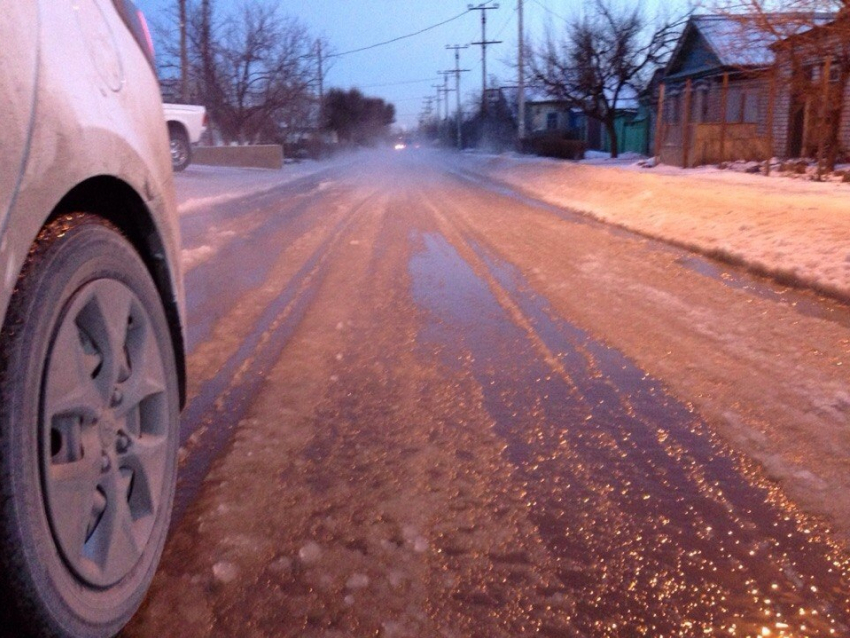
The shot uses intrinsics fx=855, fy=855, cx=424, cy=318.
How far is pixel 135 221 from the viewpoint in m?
2.85

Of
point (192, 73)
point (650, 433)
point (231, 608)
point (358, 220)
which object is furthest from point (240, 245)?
point (192, 73)

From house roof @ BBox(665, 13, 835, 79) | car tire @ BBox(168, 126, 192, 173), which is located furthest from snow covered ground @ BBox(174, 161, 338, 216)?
house roof @ BBox(665, 13, 835, 79)

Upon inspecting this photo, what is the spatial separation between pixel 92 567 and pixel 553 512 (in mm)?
1894

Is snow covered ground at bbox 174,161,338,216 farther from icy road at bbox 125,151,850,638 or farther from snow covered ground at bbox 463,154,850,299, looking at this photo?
icy road at bbox 125,151,850,638

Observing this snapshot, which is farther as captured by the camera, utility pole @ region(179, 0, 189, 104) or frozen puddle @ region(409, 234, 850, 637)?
utility pole @ region(179, 0, 189, 104)

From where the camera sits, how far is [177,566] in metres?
3.06

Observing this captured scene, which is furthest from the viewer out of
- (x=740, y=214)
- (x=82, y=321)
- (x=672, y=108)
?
(x=672, y=108)

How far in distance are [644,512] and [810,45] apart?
57.1ft

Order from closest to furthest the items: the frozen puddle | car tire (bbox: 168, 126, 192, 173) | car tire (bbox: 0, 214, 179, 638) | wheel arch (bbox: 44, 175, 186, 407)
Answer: car tire (bbox: 0, 214, 179, 638) → wheel arch (bbox: 44, 175, 186, 407) → the frozen puddle → car tire (bbox: 168, 126, 192, 173)

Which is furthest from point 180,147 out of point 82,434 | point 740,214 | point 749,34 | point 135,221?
point 82,434

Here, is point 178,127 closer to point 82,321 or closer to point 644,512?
point 644,512

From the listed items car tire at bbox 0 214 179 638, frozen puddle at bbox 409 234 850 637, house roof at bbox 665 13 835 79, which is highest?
house roof at bbox 665 13 835 79

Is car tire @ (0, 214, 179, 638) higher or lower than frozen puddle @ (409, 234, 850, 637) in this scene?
higher

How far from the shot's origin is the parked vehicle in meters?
24.2
